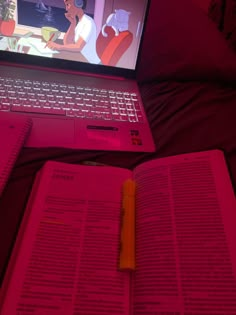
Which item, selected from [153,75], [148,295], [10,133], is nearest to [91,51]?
[153,75]

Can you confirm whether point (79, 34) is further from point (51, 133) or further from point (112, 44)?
point (51, 133)

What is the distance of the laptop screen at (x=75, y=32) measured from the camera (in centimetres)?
74

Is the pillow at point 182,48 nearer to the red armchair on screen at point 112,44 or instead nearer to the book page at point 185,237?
the red armchair on screen at point 112,44

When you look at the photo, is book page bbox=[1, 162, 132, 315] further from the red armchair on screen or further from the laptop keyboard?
the red armchair on screen

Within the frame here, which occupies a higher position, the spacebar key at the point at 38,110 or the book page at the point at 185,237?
the spacebar key at the point at 38,110

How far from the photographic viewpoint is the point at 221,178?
0.51 meters

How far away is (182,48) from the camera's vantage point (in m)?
0.91

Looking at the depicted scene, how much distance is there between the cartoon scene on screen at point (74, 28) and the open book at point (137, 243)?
0.40 meters

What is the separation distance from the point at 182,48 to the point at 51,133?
1.75ft

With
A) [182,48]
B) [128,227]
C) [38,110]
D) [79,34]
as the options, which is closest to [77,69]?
[79,34]

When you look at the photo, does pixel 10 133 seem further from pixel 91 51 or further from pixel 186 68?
pixel 186 68

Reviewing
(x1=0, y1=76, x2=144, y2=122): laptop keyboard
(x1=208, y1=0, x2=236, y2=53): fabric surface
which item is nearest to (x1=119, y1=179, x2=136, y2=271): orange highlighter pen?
(x1=0, y1=76, x2=144, y2=122): laptop keyboard

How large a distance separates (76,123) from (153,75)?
355 millimetres

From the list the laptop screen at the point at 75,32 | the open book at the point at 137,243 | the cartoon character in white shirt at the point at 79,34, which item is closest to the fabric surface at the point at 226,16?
the laptop screen at the point at 75,32
